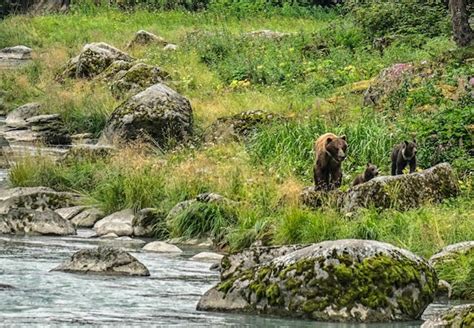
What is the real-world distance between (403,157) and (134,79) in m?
14.7

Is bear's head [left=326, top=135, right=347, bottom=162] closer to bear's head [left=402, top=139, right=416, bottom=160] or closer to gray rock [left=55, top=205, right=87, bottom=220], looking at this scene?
bear's head [left=402, top=139, right=416, bottom=160]

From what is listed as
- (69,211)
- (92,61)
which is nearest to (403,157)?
(69,211)

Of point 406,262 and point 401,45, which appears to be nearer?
point 406,262

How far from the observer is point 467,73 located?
78.6ft

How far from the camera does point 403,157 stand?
18.4 meters

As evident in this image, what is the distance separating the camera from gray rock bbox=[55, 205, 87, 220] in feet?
63.8

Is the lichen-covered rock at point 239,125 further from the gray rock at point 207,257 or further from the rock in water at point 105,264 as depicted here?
the rock in water at point 105,264

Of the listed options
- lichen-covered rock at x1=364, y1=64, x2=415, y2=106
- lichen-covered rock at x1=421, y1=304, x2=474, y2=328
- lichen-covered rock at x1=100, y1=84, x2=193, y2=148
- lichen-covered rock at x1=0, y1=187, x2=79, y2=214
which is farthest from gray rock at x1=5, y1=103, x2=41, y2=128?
lichen-covered rock at x1=421, y1=304, x2=474, y2=328

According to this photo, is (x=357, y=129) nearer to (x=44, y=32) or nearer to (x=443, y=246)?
(x=443, y=246)

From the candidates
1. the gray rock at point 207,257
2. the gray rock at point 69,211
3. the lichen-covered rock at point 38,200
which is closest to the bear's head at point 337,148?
the gray rock at point 207,257

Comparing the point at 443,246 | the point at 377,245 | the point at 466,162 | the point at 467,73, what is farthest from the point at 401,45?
the point at 377,245

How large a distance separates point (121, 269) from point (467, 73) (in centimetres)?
1191

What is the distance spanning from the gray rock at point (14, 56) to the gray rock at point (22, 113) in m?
8.01

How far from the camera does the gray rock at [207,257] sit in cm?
1584
